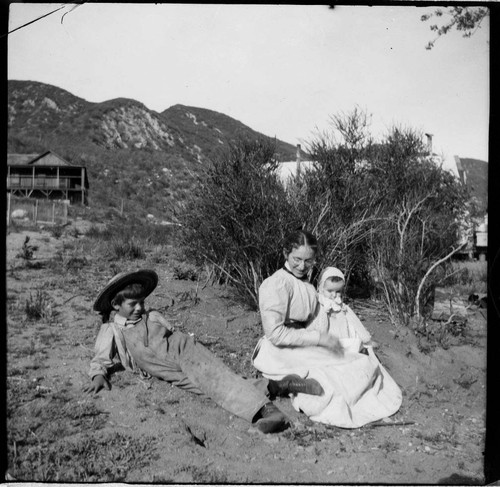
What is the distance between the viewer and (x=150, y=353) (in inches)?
160

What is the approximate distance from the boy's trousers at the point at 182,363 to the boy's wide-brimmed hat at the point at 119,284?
0.28m

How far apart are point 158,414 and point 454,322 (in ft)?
13.6

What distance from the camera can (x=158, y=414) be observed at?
3.77 metres

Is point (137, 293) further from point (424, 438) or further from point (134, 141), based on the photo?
point (134, 141)

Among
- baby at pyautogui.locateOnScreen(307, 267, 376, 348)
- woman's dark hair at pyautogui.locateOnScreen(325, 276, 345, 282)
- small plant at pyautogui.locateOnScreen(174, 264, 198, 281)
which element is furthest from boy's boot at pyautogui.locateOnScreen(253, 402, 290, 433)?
small plant at pyautogui.locateOnScreen(174, 264, 198, 281)

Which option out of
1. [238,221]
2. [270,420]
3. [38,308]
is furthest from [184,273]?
[270,420]

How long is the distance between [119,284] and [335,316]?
1.91m

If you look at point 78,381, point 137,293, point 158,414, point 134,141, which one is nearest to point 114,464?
point 158,414

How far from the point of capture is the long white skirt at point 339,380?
3.88 metres

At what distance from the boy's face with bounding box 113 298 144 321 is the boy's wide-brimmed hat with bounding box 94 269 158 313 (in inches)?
3.3

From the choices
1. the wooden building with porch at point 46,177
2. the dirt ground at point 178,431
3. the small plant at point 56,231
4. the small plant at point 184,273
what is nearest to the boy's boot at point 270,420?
the dirt ground at point 178,431

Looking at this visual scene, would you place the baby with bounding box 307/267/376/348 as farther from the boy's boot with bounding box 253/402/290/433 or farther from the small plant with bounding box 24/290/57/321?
the small plant with bounding box 24/290/57/321

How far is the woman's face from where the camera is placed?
4.23m

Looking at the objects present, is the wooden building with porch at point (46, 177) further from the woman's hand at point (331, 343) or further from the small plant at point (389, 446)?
the small plant at point (389, 446)
